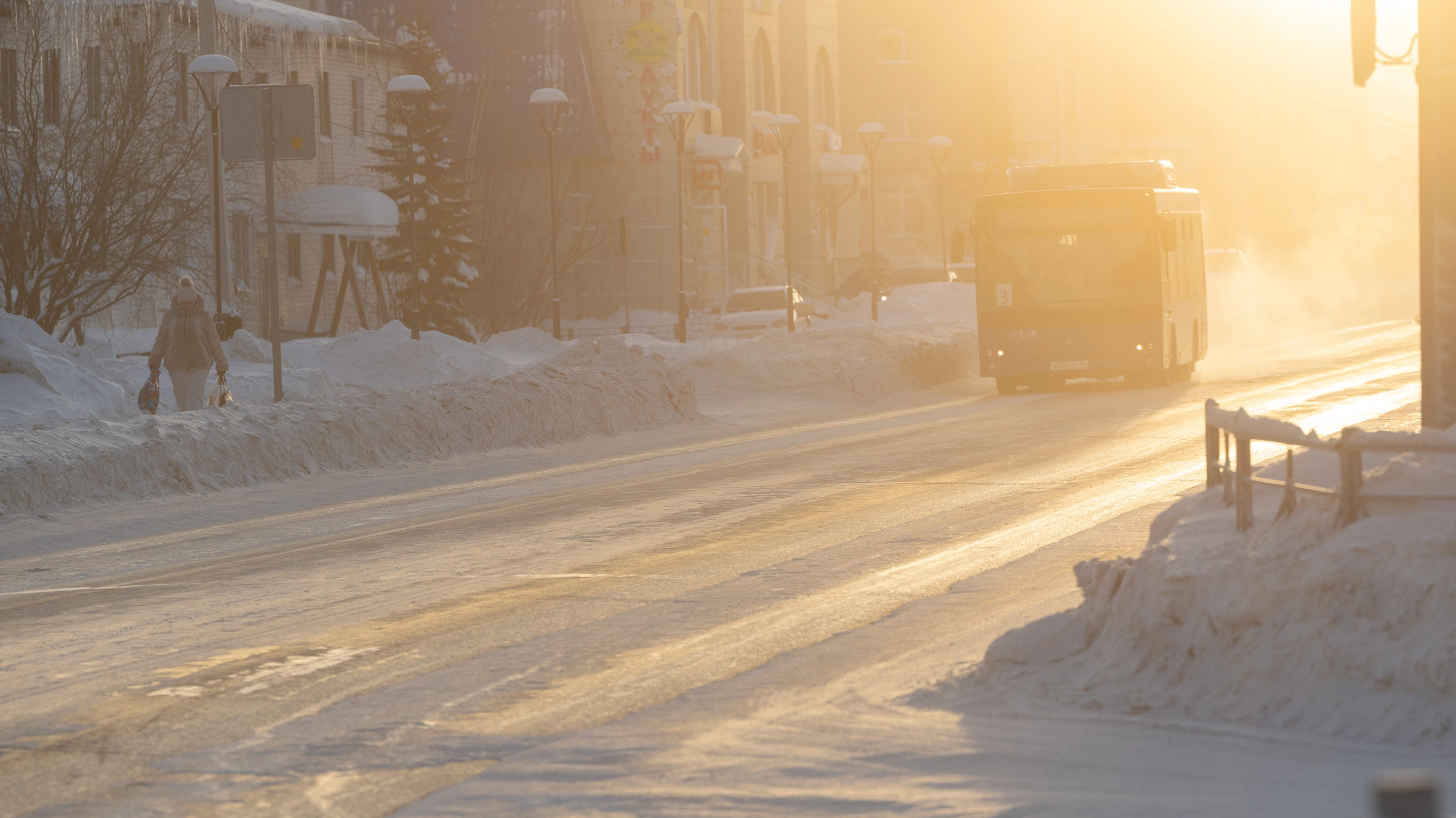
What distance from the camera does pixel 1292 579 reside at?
234 inches

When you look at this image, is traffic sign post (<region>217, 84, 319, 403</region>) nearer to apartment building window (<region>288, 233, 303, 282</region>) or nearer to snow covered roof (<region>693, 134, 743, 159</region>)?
apartment building window (<region>288, 233, 303, 282</region>)

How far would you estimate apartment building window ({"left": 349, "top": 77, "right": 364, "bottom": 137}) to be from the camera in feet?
164

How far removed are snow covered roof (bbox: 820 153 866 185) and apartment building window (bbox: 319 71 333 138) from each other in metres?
26.7

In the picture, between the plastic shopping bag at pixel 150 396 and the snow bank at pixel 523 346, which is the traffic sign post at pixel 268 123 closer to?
the plastic shopping bag at pixel 150 396

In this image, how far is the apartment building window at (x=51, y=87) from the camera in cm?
2825

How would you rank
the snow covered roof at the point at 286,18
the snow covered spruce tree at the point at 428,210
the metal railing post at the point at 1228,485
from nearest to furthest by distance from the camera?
the metal railing post at the point at 1228,485, the snow covered roof at the point at 286,18, the snow covered spruce tree at the point at 428,210

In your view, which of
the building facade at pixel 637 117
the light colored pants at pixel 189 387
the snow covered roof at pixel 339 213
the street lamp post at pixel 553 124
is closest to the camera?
the light colored pants at pixel 189 387

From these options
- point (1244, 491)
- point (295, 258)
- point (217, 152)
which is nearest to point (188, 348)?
point (217, 152)

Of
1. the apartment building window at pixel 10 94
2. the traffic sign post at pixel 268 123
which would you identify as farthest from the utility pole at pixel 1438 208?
the apartment building window at pixel 10 94

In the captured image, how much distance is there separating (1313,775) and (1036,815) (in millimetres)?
905

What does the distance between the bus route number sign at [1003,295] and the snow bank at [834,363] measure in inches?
99.3

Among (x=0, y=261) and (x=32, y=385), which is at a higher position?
(x=0, y=261)

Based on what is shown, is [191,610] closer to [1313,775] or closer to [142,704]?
[142,704]

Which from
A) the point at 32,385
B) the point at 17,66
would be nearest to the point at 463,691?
the point at 32,385
